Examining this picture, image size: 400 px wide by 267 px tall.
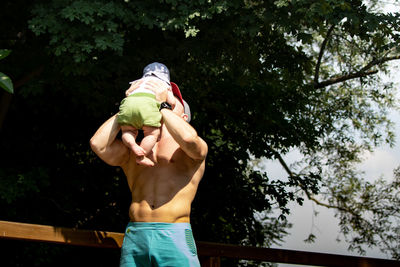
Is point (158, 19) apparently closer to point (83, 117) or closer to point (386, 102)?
point (83, 117)

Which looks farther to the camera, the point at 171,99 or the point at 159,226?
the point at 171,99

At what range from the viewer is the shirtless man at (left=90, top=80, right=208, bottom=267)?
2783 millimetres

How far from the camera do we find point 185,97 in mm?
7566

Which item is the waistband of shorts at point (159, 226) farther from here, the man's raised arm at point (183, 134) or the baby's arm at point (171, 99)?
the baby's arm at point (171, 99)

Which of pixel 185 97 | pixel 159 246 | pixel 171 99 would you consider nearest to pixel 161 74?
pixel 171 99

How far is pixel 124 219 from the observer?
26.4ft

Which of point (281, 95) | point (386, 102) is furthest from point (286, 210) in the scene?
point (386, 102)

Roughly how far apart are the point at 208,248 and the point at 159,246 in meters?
0.99

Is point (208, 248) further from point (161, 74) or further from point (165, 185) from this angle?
point (161, 74)

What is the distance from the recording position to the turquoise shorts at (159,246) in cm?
278

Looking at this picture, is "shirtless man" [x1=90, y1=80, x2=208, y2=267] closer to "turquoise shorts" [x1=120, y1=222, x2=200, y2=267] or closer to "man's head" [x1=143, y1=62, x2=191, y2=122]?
"turquoise shorts" [x1=120, y1=222, x2=200, y2=267]

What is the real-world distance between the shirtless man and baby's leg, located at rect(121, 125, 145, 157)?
10cm

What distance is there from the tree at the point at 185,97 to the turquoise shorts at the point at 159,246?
338cm

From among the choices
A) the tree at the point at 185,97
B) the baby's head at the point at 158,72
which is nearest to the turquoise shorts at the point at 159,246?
the baby's head at the point at 158,72
